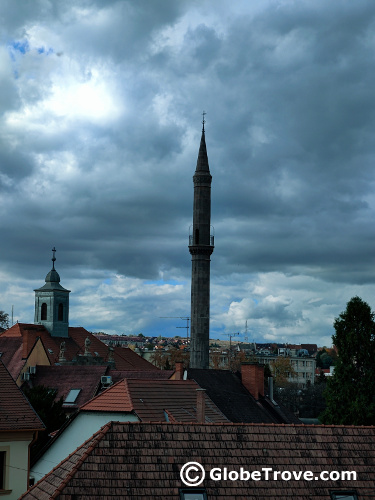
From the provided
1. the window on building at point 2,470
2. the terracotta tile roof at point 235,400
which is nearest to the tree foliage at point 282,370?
the terracotta tile roof at point 235,400

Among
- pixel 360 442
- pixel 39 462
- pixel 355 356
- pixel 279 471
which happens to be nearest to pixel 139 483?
pixel 279 471

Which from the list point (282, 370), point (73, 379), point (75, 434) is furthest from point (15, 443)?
point (282, 370)

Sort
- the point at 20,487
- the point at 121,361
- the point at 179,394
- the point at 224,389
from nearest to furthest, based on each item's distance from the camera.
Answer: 1. the point at 20,487
2. the point at 179,394
3. the point at 224,389
4. the point at 121,361

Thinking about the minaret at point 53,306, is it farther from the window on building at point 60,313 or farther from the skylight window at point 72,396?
the skylight window at point 72,396

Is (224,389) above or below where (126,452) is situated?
above

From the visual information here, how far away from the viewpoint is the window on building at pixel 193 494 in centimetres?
1860

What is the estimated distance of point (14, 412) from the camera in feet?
80.2

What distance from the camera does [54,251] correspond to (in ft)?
332

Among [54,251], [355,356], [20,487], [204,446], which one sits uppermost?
[54,251]

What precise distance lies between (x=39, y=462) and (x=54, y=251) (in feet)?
234

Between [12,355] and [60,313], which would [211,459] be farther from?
[60,313]

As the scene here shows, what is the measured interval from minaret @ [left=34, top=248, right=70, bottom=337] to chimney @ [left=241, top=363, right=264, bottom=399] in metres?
47.4

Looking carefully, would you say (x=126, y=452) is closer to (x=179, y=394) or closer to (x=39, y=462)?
(x=39, y=462)

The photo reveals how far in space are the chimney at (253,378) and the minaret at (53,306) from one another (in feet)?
155
